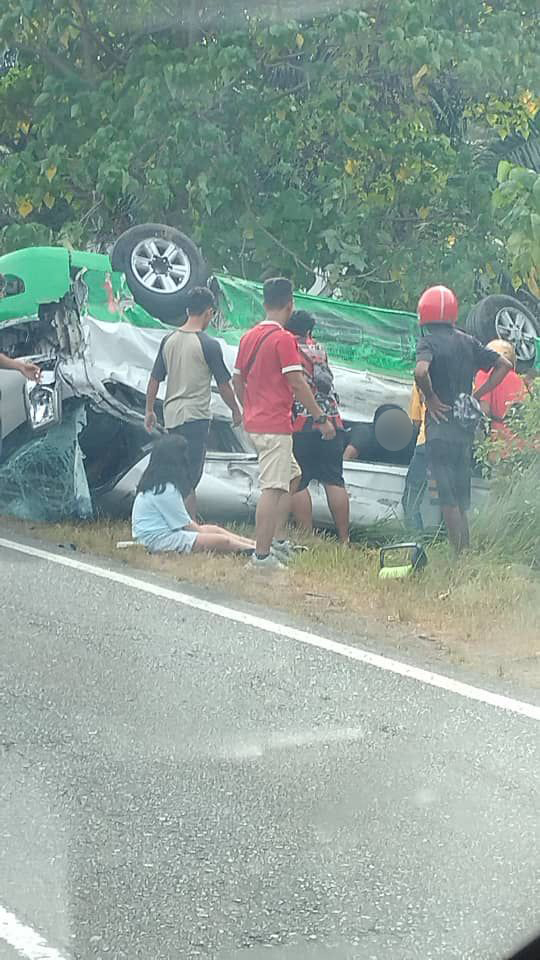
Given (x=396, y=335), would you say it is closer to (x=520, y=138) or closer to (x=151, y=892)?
(x=520, y=138)

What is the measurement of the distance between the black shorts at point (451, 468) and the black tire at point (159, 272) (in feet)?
7.18

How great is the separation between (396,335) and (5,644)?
416 centimetres

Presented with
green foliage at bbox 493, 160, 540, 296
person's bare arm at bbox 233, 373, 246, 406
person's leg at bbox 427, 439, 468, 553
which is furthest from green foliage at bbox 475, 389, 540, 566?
person's bare arm at bbox 233, 373, 246, 406

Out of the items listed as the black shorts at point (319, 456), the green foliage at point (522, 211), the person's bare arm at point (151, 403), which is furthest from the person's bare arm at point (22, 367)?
the green foliage at point (522, 211)

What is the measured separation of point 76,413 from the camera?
34.7 ft

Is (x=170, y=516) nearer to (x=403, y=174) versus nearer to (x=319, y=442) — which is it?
(x=319, y=442)

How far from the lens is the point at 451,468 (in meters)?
9.48

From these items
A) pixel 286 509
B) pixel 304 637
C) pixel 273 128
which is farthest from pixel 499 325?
pixel 304 637

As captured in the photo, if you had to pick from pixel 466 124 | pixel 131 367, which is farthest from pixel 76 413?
pixel 466 124

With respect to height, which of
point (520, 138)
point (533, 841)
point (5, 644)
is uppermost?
point (520, 138)

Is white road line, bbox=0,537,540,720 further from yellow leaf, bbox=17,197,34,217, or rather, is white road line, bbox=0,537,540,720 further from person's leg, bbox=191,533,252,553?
yellow leaf, bbox=17,197,34,217

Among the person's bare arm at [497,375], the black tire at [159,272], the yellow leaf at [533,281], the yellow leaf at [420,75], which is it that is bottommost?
the person's bare arm at [497,375]

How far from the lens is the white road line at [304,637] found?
6305mm

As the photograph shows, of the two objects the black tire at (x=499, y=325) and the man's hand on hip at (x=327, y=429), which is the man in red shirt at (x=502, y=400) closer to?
the black tire at (x=499, y=325)
